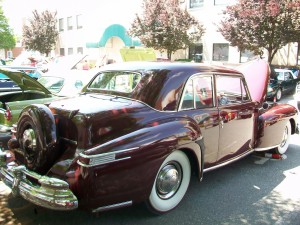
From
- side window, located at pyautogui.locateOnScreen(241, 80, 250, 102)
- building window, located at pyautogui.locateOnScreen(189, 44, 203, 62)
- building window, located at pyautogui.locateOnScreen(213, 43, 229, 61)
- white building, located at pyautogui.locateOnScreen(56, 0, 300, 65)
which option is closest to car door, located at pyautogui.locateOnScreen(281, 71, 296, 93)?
white building, located at pyautogui.locateOnScreen(56, 0, 300, 65)

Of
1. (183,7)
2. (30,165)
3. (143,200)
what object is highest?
(183,7)

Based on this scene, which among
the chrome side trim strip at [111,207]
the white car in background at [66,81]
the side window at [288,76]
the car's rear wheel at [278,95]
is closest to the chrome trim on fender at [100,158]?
the chrome side trim strip at [111,207]

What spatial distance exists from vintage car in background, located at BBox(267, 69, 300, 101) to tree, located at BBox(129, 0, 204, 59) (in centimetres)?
716

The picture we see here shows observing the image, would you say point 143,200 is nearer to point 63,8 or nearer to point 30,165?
point 30,165

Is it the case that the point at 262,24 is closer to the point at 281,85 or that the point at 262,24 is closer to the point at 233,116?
the point at 281,85

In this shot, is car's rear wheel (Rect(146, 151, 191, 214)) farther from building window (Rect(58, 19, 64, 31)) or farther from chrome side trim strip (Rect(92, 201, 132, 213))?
building window (Rect(58, 19, 64, 31))

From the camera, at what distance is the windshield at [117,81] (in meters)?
3.94

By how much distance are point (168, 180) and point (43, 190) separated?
134 centimetres

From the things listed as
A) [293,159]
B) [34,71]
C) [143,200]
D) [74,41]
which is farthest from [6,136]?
[74,41]

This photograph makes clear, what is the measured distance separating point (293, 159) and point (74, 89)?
182 inches

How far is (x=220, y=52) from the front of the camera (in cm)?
2064

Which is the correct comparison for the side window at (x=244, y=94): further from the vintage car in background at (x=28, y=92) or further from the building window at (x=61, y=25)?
the building window at (x=61, y=25)

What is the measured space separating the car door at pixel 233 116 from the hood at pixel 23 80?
3.34 meters

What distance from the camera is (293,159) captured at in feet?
18.2
